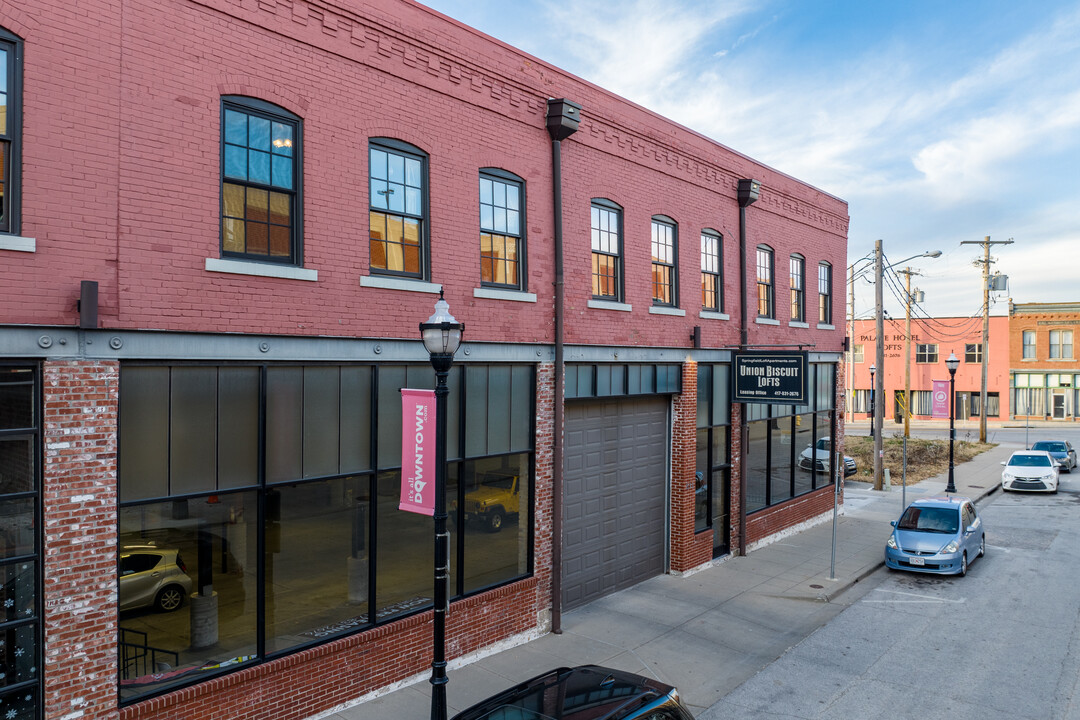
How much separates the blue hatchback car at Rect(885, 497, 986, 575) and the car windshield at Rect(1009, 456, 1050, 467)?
13316 mm

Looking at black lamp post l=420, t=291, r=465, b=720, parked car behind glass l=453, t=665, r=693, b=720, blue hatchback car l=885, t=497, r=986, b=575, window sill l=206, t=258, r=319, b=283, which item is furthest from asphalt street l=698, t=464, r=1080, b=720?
window sill l=206, t=258, r=319, b=283

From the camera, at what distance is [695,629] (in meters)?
12.8

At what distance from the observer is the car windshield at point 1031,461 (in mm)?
28594

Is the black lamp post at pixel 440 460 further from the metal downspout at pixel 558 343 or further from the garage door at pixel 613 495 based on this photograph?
the garage door at pixel 613 495

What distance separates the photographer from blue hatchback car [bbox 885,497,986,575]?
1644cm

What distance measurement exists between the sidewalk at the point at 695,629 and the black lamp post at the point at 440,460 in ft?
6.50

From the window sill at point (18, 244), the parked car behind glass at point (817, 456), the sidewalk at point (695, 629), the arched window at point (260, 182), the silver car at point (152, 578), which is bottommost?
the sidewalk at point (695, 629)

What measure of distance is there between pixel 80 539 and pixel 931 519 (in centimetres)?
1762

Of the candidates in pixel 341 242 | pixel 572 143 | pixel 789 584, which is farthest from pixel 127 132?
pixel 789 584

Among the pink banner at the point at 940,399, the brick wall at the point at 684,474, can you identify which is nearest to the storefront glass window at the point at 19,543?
the brick wall at the point at 684,474

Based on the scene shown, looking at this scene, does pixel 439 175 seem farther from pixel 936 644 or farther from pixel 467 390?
pixel 936 644

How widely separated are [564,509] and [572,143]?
680 cm

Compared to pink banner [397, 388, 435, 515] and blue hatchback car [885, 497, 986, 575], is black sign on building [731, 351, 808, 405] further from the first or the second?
pink banner [397, 388, 435, 515]

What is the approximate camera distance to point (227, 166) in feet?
28.1
